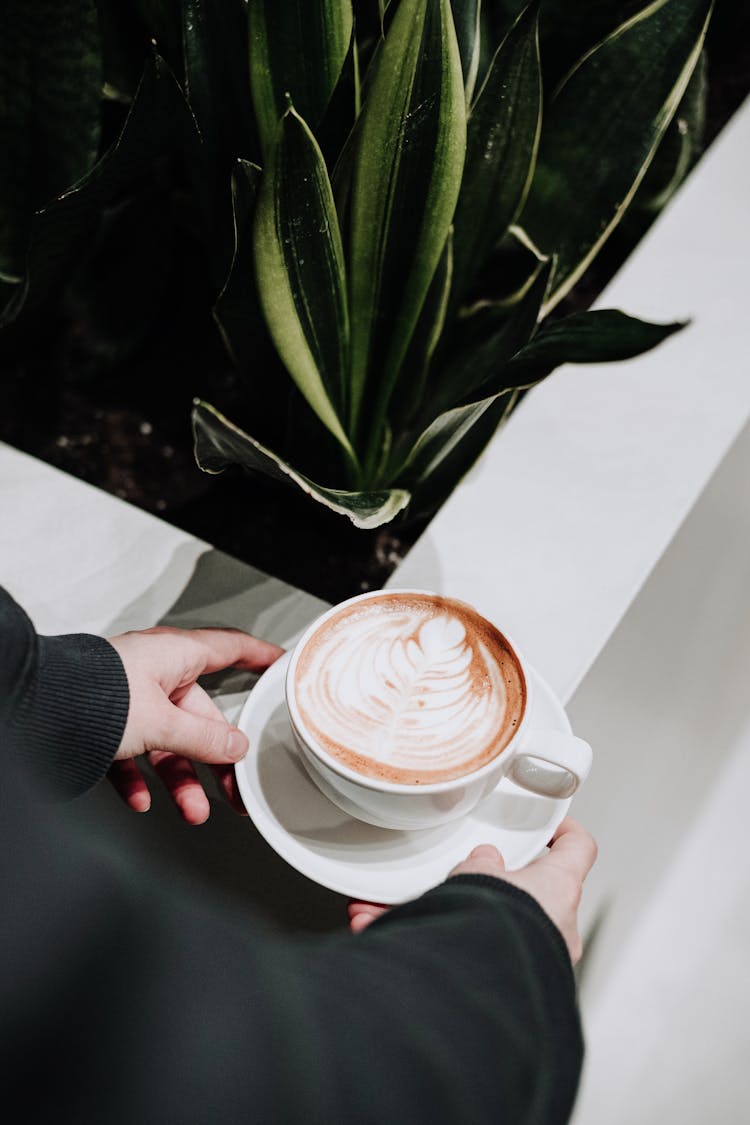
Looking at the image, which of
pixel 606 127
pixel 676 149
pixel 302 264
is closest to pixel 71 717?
pixel 302 264

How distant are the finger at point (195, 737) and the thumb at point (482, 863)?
123mm

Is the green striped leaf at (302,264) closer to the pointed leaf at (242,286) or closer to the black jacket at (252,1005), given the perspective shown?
the pointed leaf at (242,286)

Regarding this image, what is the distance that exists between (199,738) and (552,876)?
A: 18cm

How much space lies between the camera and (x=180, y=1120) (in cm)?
27

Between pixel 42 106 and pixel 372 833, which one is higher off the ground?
pixel 42 106

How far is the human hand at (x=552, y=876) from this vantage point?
1.42ft

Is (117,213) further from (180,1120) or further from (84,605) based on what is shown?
(180,1120)

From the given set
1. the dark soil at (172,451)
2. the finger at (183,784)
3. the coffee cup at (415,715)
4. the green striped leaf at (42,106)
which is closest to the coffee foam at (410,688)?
the coffee cup at (415,715)

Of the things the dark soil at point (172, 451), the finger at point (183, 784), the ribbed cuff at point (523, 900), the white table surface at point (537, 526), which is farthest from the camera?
the dark soil at point (172, 451)

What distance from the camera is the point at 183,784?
0.52 metres

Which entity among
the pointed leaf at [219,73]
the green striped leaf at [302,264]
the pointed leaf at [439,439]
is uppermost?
the pointed leaf at [219,73]

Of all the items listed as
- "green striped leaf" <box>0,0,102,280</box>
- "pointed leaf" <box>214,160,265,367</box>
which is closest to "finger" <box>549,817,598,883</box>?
"pointed leaf" <box>214,160,265,367</box>

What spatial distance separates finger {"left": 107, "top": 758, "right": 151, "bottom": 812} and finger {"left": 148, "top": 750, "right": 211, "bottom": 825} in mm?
12

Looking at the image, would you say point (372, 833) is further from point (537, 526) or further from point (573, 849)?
point (537, 526)
